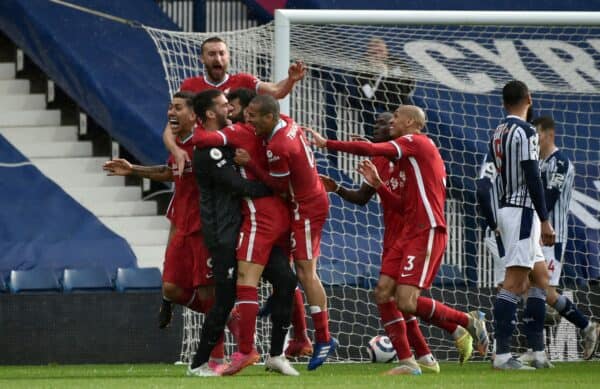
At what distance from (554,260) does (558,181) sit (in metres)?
0.66

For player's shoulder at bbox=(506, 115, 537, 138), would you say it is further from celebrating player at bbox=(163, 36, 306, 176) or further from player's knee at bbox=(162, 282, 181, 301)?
player's knee at bbox=(162, 282, 181, 301)

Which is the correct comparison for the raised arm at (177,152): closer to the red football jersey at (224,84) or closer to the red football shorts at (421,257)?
the red football jersey at (224,84)

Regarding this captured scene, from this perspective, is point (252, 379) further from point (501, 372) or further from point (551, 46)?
point (551, 46)

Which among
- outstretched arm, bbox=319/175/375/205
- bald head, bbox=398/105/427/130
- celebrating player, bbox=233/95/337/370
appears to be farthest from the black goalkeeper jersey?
bald head, bbox=398/105/427/130

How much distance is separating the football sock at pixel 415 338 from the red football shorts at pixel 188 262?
1395mm

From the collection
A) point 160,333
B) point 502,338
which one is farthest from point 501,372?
point 160,333

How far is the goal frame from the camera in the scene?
11.4 meters

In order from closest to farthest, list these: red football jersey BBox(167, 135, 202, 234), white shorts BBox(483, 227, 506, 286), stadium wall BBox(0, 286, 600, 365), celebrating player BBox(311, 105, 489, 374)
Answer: celebrating player BBox(311, 105, 489, 374) → red football jersey BBox(167, 135, 202, 234) → white shorts BBox(483, 227, 506, 286) → stadium wall BBox(0, 286, 600, 365)

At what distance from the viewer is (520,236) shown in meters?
9.99

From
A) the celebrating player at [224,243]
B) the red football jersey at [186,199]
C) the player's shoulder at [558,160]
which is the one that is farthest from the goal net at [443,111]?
the celebrating player at [224,243]

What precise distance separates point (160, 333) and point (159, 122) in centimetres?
319

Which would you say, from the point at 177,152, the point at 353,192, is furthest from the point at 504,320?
the point at 177,152

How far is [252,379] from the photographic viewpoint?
9.17 meters

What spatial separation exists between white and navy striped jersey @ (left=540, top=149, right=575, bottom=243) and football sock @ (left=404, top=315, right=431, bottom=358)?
5.96ft
